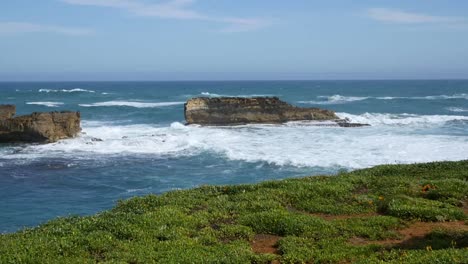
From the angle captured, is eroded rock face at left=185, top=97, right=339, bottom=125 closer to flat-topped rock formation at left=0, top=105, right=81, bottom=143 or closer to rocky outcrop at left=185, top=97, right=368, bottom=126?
rocky outcrop at left=185, top=97, right=368, bottom=126

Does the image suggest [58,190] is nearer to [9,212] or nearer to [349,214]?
[9,212]

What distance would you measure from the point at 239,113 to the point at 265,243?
42.1 meters

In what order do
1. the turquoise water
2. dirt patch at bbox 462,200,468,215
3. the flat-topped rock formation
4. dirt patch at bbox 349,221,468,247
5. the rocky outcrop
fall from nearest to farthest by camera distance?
dirt patch at bbox 349,221,468,247 → dirt patch at bbox 462,200,468,215 → the turquoise water → the flat-topped rock formation → the rocky outcrop

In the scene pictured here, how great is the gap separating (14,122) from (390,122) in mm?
36426

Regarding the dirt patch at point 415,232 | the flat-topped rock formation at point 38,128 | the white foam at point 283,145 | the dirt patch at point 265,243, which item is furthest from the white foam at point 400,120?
the dirt patch at point 265,243

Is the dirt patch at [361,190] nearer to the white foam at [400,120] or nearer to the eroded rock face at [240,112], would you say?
the eroded rock face at [240,112]

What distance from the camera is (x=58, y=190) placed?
75.5ft

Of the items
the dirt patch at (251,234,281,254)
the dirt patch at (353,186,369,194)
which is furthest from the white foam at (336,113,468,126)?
the dirt patch at (251,234,281,254)

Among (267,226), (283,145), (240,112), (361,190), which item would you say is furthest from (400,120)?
(267,226)

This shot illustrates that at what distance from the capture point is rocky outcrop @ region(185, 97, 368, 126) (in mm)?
51094

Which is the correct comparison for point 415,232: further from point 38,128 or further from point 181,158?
point 38,128

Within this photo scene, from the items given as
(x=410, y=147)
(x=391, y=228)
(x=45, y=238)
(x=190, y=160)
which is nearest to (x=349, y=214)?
(x=391, y=228)

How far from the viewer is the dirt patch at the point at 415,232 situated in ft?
30.5

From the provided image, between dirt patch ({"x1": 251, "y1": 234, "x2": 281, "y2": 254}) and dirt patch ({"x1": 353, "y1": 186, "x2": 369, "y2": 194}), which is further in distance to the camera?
dirt patch ({"x1": 353, "y1": 186, "x2": 369, "y2": 194})
